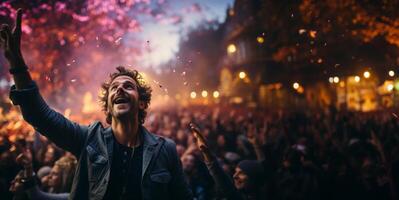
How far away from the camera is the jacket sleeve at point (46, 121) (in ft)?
8.95

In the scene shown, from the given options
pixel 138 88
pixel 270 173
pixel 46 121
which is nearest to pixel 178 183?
pixel 138 88

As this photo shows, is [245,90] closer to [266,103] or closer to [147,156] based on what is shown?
[266,103]

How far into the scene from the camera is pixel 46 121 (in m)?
2.86

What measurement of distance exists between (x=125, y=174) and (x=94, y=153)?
13.9 inches

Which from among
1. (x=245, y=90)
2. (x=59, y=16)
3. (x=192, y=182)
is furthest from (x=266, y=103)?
(x=192, y=182)

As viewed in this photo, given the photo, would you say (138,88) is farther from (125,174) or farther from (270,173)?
(270,173)

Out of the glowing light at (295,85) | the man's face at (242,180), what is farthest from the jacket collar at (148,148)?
the glowing light at (295,85)

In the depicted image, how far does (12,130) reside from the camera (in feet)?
42.3

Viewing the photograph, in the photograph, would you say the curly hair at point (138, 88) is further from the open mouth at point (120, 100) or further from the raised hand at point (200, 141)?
the raised hand at point (200, 141)

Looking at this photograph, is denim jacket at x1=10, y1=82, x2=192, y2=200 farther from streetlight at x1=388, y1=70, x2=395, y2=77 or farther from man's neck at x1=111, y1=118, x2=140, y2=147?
streetlight at x1=388, y1=70, x2=395, y2=77

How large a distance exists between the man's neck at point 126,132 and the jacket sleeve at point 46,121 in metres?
0.32

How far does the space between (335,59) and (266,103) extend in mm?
17919

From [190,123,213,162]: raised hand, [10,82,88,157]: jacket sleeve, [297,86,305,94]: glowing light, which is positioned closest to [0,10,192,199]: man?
[10,82,88,157]: jacket sleeve

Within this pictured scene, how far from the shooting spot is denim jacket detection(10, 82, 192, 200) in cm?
280
